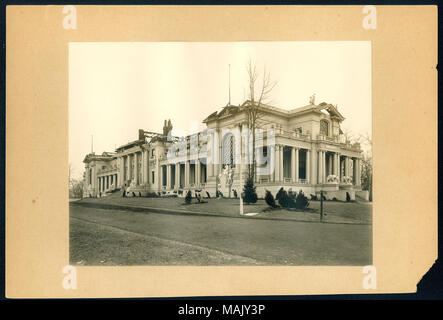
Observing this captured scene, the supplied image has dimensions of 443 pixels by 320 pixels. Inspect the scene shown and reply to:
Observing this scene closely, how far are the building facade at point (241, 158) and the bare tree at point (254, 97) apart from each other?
73 millimetres

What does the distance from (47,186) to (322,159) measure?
6.39 m

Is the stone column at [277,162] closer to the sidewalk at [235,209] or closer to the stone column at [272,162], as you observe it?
the stone column at [272,162]

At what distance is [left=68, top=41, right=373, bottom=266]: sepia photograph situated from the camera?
600cm

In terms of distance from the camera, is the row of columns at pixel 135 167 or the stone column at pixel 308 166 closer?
the stone column at pixel 308 166

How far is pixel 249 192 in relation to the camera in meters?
6.58

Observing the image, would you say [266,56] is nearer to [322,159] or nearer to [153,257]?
[322,159]

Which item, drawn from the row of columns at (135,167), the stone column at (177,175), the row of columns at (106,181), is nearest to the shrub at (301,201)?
the stone column at (177,175)

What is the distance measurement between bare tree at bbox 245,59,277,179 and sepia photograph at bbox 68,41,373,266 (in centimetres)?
2

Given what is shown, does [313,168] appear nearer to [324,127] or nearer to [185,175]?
[324,127]

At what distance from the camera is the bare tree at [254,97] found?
6047mm

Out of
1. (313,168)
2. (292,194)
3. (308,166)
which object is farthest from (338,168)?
(292,194)

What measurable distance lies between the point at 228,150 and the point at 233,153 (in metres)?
0.15

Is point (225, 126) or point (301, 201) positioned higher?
point (225, 126)

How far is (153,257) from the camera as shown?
594 cm
